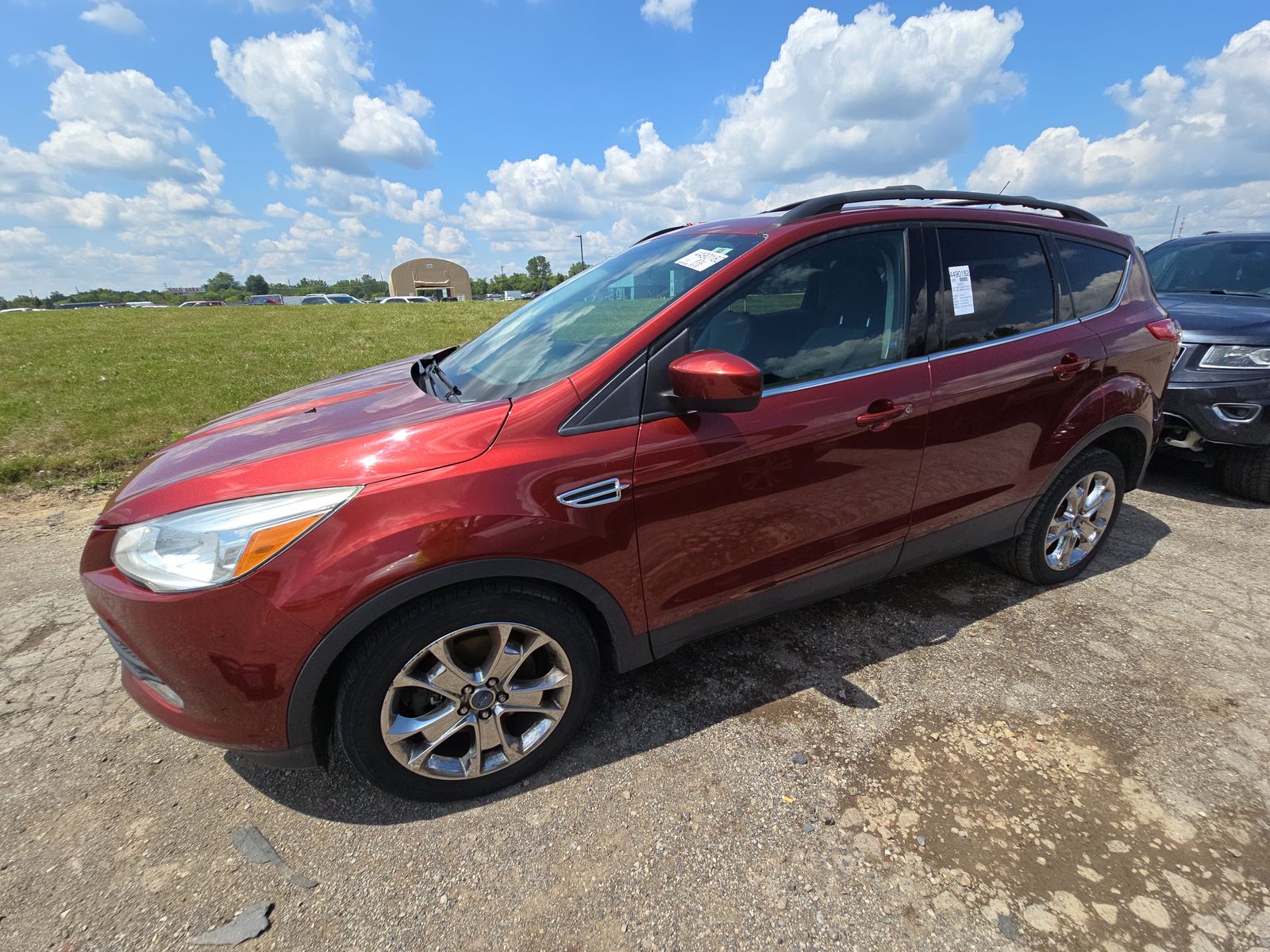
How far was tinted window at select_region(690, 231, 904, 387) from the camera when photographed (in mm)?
2158

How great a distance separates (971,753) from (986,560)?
1649 mm

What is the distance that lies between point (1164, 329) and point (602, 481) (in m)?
3.16

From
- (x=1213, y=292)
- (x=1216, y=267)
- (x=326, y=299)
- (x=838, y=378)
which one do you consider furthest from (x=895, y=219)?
(x=326, y=299)

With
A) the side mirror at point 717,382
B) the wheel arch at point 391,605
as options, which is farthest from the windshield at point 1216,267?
the wheel arch at point 391,605

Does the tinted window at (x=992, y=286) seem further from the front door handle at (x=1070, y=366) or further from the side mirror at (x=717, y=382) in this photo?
the side mirror at (x=717, y=382)

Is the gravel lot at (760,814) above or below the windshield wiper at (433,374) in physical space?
below

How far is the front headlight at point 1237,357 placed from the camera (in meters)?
4.01

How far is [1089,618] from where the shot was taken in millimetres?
2953

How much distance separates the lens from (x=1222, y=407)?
406 cm

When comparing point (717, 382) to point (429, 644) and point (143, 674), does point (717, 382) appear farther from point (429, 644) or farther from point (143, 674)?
point (143, 674)

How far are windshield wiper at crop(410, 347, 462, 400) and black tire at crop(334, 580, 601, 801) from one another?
31.3 inches

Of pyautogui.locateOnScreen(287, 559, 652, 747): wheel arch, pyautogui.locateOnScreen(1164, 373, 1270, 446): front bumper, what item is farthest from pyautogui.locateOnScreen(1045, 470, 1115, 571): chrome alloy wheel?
pyautogui.locateOnScreen(287, 559, 652, 747): wheel arch

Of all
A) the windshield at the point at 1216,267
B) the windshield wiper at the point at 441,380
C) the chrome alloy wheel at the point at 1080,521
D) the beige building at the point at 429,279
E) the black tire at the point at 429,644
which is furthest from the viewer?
the beige building at the point at 429,279

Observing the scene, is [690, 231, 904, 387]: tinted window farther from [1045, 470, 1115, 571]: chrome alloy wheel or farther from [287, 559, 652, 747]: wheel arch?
[1045, 470, 1115, 571]: chrome alloy wheel
